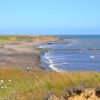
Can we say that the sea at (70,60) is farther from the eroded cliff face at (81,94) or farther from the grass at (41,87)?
the eroded cliff face at (81,94)

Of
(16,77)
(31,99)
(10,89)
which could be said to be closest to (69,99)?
(31,99)

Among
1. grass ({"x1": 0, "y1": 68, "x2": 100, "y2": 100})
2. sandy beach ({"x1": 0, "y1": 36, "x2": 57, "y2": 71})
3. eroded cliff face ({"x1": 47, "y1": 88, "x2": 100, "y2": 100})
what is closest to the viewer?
eroded cliff face ({"x1": 47, "y1": 88, "x2": 100, "y2": 100})

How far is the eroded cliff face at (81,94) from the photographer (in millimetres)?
10570

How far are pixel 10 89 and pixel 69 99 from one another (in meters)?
1.91

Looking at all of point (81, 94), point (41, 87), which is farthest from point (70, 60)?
point (81, 94)

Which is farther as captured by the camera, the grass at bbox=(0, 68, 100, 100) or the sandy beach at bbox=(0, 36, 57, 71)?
the sandy beach at bbox=(0, 36, 57, 71)

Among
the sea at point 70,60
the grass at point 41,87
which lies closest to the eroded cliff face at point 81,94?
the grass at point 41,87

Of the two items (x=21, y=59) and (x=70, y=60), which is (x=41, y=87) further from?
(x=70, y=60)

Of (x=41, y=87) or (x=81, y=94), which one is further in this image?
(x=41, y=87)

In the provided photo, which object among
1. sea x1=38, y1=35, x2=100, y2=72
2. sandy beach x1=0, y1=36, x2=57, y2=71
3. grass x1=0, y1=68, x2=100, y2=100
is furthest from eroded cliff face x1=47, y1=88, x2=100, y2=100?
sea x1=38, y1=35, x2=100, y2=72

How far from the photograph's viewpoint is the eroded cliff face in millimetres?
10570

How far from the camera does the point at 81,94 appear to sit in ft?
35.0

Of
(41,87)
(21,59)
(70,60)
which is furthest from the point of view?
(70,60)

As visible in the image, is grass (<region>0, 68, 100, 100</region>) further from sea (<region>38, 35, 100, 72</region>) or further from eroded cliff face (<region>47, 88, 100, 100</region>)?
sea (<region>38, 35, 100, 72</region>)
